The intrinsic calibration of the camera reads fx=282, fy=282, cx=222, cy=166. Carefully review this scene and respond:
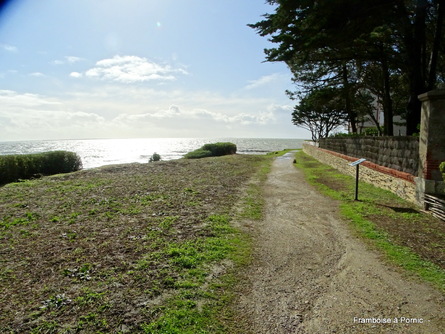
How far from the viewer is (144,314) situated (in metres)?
3.30

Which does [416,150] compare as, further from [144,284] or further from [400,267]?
[144,284]

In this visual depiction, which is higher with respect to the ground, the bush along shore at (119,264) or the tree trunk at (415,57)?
the tree trunk at (415,57)

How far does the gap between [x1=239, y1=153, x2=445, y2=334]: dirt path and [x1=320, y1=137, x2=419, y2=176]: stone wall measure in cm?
411

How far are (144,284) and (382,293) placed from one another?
10.7 feet

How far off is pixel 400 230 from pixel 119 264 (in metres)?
5.85

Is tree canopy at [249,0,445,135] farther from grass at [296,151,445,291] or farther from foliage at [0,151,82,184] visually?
foliage at [0,151,82,184]

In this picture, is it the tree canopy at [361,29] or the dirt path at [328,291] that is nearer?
the dirt path at [328,291]

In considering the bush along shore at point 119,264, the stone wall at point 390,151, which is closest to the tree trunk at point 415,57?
the stone wall at point 390,151

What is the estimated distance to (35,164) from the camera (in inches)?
707

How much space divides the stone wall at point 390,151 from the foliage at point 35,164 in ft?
59.9

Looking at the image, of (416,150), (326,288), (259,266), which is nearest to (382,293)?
(326,288)

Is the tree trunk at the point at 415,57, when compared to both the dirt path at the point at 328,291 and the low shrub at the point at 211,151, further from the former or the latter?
the low shrub at the point at 211,151

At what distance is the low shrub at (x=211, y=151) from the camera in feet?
109

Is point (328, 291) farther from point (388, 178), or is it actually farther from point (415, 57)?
point (415, 57)
